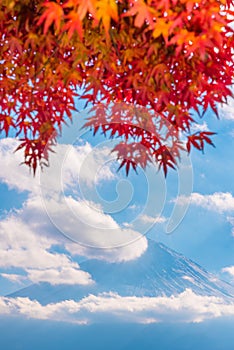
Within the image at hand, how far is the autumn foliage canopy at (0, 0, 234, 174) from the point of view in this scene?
2426 mm

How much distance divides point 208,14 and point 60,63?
1.08 m

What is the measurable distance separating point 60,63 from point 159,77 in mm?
663

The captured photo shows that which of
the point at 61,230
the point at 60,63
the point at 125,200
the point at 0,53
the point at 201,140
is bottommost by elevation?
the point at 61,230

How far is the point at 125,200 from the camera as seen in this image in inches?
146

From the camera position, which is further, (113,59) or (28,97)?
(28,97)

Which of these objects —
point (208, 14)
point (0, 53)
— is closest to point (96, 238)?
point (0, 53)

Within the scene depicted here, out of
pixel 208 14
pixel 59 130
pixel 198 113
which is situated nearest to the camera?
pixel 208 14

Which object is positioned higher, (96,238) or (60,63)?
(60,63)

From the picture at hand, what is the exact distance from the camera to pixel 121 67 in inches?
128

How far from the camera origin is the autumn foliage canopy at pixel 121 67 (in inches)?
95.5

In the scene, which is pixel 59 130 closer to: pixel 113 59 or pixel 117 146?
pixel 117 146

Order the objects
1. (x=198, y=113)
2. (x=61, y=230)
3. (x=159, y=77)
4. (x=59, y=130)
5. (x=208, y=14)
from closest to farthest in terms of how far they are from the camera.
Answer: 1. (x=208, y=14)
2. (x=159, y=77)
3. (x=198, y=113)
4. (x=61, y=230)
5. (x=59, y=130)

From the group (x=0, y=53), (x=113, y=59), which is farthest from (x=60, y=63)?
(x=0, y=53)

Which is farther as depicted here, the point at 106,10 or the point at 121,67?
the point at 121,67
